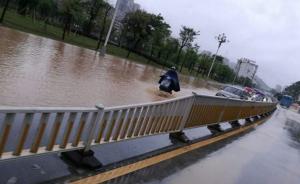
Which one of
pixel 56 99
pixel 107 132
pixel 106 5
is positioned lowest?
pixel 56 99

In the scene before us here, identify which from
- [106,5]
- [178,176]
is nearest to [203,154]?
[178,176]

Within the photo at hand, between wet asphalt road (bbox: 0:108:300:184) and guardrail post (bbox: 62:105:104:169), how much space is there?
0.48 feet

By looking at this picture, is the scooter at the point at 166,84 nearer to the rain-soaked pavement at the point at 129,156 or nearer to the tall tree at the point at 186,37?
the rain-soaked pavement at the point at 129,156

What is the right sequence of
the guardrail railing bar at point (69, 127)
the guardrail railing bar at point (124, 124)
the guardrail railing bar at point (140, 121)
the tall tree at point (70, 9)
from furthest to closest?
the tall tree at point (70, 9), the guardrail railing bar at point (140, 121), the guardrail railing bar at point (124, 124), the guardrail railing bar at point (69, 127)

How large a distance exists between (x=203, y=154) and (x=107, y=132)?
3.67 m

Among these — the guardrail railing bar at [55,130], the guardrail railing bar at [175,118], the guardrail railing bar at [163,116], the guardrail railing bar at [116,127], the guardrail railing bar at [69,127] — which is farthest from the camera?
the guardrail railing bar at [175,118]

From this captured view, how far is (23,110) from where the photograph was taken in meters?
4.66

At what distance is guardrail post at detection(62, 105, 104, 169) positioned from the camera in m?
6.06

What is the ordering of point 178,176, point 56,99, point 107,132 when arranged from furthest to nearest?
1. point 56,99
2. point 178,176
3. point 107,132

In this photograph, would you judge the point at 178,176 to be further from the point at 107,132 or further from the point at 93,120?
the point at 93,120

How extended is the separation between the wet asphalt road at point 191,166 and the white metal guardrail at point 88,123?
0.27m

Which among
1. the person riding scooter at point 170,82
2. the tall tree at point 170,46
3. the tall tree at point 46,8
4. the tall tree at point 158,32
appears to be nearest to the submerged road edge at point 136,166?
the person riding scooter at point 170,82

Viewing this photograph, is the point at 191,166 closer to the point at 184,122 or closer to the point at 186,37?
the point at 184,122

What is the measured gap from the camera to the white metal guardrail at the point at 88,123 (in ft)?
16.2
